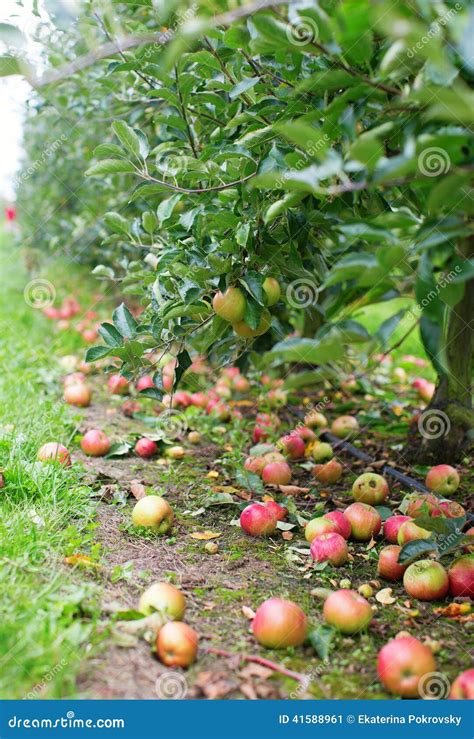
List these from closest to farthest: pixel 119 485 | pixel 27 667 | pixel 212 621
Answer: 1. pixel 27 667
2. pixel 212 621
3. pixel 119 485

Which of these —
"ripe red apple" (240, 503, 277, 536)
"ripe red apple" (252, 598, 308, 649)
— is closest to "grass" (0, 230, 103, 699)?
"ripe red apple" (252, 598, 308, 649)

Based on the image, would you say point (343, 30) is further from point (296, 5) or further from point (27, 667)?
point (27, 667)

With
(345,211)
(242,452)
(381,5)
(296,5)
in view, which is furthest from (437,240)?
(242,452)

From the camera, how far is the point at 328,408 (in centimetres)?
395

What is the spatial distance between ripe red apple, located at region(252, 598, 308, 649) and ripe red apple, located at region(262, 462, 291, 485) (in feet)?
3.49

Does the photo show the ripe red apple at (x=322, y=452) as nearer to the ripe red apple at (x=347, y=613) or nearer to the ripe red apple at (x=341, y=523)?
the ripe red apple at (x=341, y=523)

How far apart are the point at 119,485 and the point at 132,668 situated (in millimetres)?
1176

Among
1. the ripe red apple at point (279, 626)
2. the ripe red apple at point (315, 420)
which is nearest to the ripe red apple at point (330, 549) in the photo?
the ripe red apple at point (279, 626)

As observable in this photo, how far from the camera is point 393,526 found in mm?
2268

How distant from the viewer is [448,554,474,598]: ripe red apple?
1933mm

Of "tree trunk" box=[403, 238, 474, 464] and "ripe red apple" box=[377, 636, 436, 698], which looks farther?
"tree trunk" box=[403, 238, 474, 464]

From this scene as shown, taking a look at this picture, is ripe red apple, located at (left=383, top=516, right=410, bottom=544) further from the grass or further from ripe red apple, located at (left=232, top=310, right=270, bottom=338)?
the grass

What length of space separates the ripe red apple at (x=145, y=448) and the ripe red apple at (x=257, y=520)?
2.83 feet

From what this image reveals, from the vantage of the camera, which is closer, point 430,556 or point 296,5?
point 296,5
